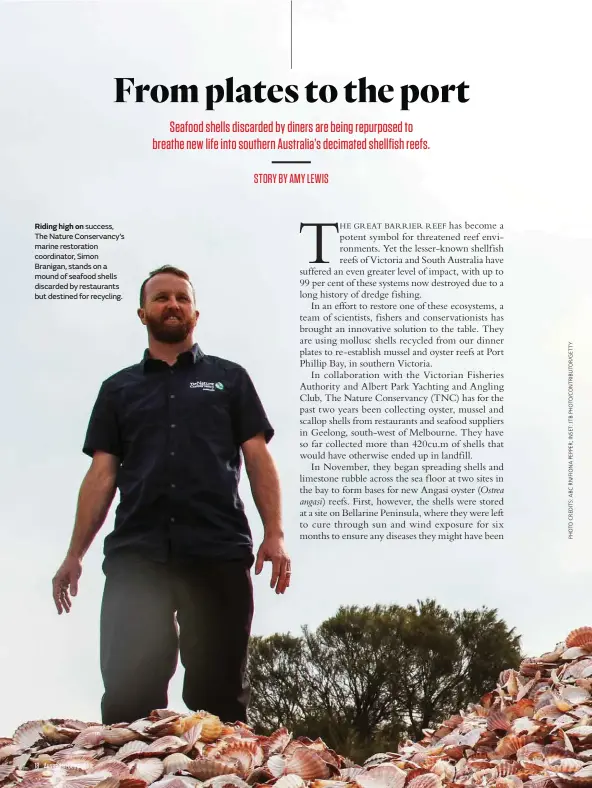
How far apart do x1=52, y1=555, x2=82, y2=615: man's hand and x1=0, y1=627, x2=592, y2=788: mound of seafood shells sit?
3.27 feet

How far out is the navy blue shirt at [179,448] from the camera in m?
4.27

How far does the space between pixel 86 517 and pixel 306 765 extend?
182 cm

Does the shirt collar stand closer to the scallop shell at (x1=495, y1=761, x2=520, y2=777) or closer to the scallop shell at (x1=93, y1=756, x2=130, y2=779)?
the scallop shell at (x1=93, y1=756, x2=130, y2=779)

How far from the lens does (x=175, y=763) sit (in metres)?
3.03

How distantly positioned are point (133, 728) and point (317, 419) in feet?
6.44

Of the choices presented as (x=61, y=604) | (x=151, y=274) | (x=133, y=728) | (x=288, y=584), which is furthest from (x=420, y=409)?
(x=133, y=728)

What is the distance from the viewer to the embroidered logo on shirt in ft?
14.9

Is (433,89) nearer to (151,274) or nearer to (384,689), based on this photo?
(151,274)

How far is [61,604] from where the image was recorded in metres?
4.55

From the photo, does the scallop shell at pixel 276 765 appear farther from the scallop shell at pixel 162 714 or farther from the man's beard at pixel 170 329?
the man's beard at pixel 170 329

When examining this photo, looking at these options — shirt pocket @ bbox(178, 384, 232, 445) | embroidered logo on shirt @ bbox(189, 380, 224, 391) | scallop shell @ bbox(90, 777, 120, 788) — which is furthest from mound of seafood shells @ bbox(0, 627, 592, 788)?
embroidered logo on shirt @ bbox(189, 380, 224, 391)

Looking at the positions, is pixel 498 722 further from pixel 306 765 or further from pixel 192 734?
pixel 192 734

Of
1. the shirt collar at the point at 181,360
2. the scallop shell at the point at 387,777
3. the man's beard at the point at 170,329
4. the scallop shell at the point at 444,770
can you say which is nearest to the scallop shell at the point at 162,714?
the scallop shell at the point at 387,777

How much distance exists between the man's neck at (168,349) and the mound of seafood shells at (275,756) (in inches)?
67.6
